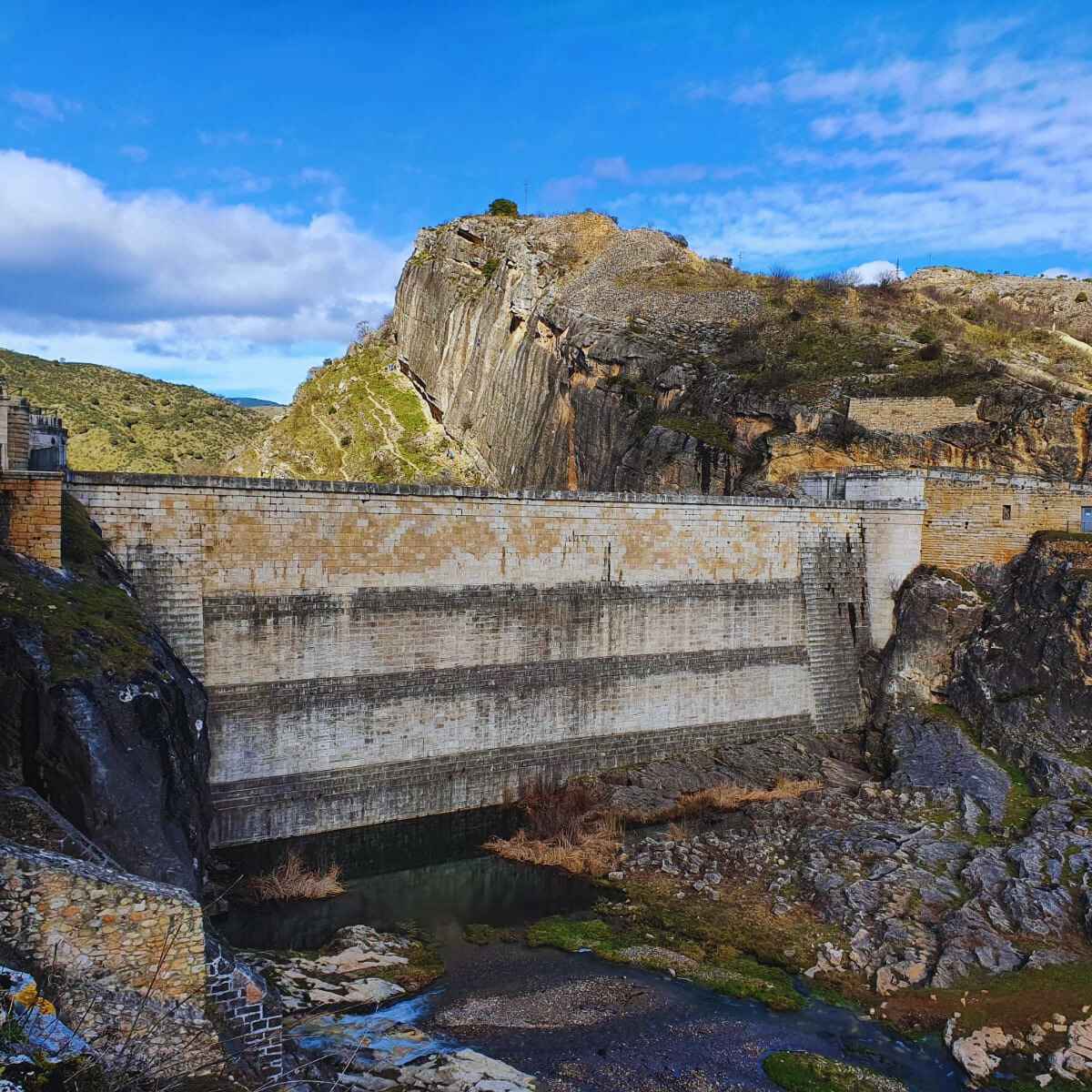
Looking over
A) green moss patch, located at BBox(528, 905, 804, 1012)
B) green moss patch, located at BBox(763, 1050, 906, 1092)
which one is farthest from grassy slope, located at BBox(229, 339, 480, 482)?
green moss patch, located at BBox(763, 1050, 906, 1092)

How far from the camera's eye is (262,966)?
1620 cm

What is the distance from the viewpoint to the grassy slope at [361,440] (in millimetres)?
52656

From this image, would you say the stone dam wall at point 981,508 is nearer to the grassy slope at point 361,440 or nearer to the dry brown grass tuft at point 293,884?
the dry brown grass tuft at point 293,884

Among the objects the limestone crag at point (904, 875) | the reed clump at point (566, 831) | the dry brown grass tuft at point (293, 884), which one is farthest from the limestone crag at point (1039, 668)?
the dry brown grass tuft at point (293, 884)

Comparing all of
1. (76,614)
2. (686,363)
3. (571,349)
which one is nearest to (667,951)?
(76,614)

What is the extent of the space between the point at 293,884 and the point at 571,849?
21.0 ft

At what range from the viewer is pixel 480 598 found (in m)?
25.0

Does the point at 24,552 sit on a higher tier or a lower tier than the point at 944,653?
higher

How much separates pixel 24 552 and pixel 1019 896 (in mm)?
19904

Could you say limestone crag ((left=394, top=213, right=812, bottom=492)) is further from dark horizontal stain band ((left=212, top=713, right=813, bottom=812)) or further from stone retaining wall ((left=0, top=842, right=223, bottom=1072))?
stone retaining wall ((left=0, top=842, right=223, bottom=1072))

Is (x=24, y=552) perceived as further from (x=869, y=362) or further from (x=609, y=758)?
(x=869, y=362)

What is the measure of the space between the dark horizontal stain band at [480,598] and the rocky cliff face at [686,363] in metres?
6.55

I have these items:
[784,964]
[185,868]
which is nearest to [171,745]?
[185,868]

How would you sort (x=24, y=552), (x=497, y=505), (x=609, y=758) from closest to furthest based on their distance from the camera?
(x=24, y=552) → (x=497, y=505) → (x=609, y=758)
